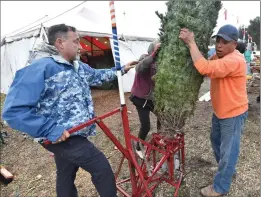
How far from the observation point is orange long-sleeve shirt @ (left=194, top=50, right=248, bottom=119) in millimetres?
2682

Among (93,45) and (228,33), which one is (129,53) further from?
(228,33)

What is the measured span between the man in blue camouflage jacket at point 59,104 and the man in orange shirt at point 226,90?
3.68 ft

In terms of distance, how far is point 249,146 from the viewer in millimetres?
4648

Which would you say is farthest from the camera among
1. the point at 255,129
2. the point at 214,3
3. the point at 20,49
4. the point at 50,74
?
the point at 20,49

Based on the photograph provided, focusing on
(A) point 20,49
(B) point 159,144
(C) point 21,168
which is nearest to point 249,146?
(B) point 159,144

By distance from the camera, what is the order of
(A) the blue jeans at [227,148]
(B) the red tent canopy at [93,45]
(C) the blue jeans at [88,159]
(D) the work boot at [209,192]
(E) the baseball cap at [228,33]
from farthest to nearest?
1. (B) the red tent canopy at [93,45]
2. (D) the work boot at [209,192]
3. (A) the blue jeans at [227,148]
4. (E) the baseball cap at [228,33]
5. (C) the blue jeans at [88,159]

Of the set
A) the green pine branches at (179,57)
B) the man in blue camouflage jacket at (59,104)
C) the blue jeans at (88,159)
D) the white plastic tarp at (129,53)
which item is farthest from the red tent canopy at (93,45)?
the blue jeans at (88,159)

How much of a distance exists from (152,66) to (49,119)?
68.6 inches

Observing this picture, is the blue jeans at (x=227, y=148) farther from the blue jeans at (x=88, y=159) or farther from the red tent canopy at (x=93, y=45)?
the red tent canopy at (x=93, y=45)

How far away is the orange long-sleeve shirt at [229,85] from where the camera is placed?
2.68 metres

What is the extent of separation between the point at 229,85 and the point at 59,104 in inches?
70.9

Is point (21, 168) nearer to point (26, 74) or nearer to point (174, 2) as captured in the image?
point (26, 74)

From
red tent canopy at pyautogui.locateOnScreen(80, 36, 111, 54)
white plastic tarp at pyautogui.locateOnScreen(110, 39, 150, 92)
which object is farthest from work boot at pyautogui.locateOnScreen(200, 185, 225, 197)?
red tent canopy at pyautogui.locateOnScreen(80, 36, 111, 54)

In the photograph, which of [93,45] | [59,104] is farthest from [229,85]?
[93,45]
